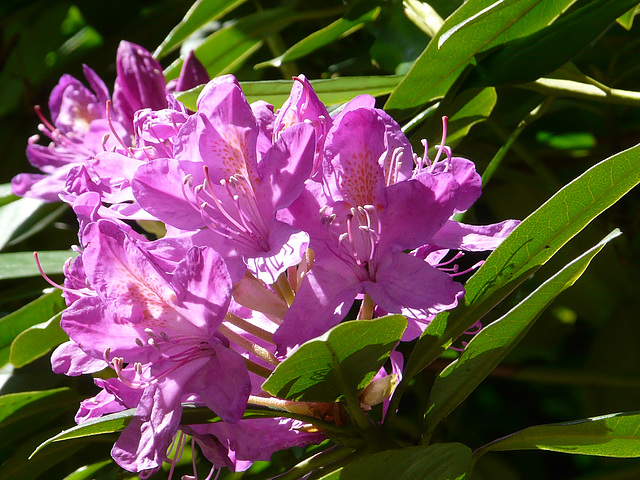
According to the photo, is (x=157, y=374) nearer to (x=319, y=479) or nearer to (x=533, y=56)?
(x=319, y=479)

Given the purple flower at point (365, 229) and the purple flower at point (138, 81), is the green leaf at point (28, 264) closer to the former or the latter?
the purple flower at point (138, 81)

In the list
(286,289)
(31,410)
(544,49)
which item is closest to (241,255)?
(286,289)

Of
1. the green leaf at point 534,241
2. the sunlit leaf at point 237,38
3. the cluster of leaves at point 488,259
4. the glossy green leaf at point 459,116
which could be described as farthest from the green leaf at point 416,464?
the sunlit leaf at point 237,38

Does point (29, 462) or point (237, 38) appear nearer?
point (29, 462)

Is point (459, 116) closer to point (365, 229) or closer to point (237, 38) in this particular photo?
point (365, 229)

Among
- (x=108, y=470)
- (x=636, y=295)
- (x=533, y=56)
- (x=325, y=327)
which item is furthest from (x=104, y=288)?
(x=636, y=295)

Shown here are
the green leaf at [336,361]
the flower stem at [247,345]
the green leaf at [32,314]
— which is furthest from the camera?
the green leaf at [32,314]
